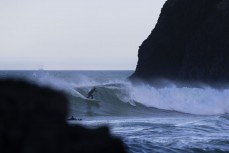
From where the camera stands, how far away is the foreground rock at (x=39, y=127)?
387 cm

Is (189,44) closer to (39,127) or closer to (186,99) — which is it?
(186,99)

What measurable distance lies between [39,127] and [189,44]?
172 feet

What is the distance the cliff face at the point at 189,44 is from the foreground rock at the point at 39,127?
142 feet

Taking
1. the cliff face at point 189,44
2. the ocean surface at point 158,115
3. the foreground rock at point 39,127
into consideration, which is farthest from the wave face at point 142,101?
the foreground rock at point 39,127

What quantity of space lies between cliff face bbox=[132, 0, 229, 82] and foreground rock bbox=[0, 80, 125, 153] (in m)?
43.3

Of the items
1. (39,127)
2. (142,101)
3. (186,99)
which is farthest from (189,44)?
(39,127)

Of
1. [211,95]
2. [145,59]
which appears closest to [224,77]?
[211,95]

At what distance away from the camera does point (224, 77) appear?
155 feet

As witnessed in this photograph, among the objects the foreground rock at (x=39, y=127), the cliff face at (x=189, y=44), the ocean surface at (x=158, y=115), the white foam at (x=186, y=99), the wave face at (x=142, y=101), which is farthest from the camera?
the cliff face at (x=189, y=44)

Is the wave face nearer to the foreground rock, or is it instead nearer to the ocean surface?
the ocean surface

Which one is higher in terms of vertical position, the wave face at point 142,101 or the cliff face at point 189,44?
the cliff face at point 189,44

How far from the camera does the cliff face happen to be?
50.8 metres

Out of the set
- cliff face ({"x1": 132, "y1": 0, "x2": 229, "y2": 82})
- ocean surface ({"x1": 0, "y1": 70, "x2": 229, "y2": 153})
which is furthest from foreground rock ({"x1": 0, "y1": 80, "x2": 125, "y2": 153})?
cliff face ({"x1": 132, "y1": 0, "x2": 229, "y2": 82})

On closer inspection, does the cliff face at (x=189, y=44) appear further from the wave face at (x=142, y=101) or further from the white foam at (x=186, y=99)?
the wave face at (x=142, y=101)
